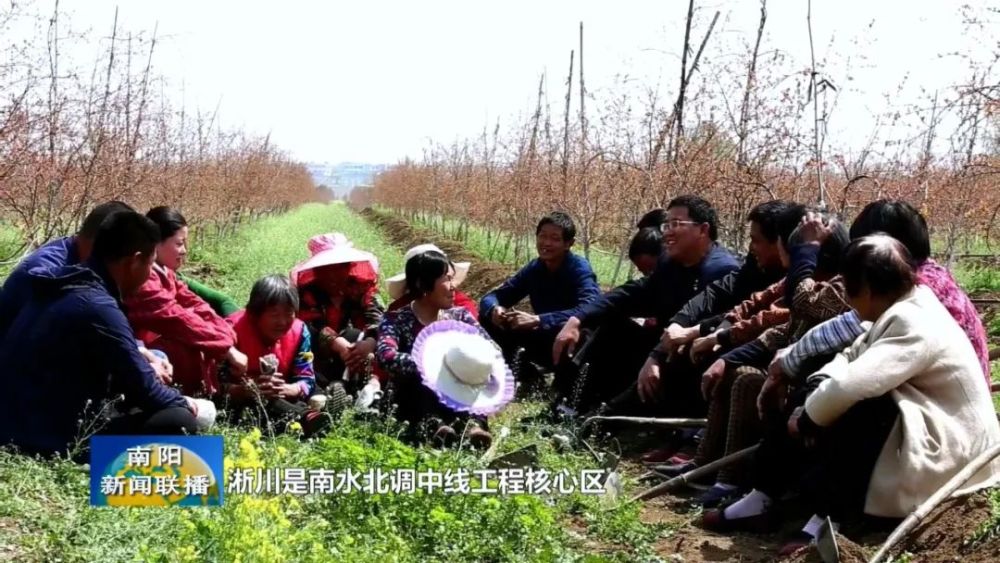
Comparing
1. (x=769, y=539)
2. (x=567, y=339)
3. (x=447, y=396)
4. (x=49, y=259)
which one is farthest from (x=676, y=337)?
(x=49, y=259)

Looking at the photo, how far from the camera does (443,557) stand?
10.4ft

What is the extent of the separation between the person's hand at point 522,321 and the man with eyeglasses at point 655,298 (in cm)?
31

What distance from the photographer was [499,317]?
607 cm

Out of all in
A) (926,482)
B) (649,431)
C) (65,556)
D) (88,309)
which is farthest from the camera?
(649,431)

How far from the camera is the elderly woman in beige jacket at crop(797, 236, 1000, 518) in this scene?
3102mm

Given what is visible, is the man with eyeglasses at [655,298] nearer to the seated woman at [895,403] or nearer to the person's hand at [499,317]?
the person's hand at [499,317]

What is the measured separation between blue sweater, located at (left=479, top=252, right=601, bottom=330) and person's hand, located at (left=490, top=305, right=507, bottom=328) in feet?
0.15

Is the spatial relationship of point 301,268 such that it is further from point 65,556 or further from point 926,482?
point 926,482

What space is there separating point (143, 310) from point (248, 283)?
7.29 m

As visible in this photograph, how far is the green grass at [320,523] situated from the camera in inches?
107

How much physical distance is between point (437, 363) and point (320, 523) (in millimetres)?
1492

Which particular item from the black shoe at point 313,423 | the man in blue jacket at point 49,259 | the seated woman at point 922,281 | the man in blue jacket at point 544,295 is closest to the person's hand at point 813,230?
the seated woman at point 922,281

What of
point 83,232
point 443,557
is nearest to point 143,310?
point 83,232

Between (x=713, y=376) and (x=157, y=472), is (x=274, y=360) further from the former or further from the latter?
(x=713, y=376)
